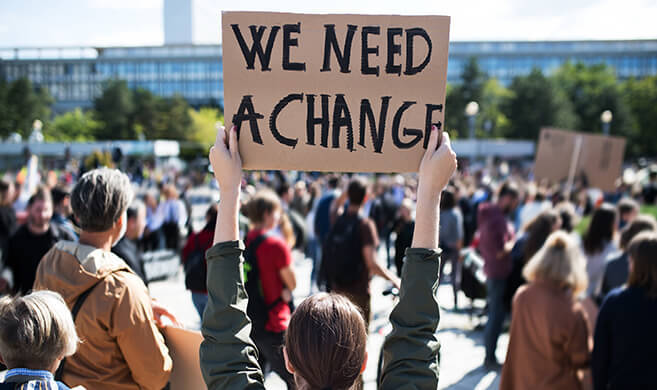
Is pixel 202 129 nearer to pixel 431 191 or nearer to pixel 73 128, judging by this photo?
pixel 73 128

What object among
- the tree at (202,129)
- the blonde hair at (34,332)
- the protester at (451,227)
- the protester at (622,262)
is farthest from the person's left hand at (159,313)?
the tree at (202,129)

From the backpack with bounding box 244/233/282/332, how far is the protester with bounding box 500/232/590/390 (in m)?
1.59

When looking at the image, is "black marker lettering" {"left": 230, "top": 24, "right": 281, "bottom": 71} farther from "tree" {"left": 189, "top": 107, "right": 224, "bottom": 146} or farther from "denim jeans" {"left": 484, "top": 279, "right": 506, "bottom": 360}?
"tree" {"left": 189, "top": 107, "right": 224, "bottom": 146}

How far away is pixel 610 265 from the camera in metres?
4.11

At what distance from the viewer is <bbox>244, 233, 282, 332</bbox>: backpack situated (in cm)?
373

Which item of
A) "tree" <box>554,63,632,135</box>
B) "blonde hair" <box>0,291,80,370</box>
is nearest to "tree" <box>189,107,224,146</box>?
"tree" <box>554,63,632,135</box>

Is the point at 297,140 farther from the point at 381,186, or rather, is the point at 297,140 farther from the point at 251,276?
the point at 381,186

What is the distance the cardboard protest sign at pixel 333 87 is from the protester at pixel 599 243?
391 centimetres

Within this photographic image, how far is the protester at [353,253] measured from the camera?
16.0 ft

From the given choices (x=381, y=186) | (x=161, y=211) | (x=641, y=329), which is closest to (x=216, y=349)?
(x=641, y=329)

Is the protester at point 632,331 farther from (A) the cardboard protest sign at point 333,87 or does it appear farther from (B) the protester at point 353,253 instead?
(B) the protester at point 353,253

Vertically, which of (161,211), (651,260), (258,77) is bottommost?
(161,211)

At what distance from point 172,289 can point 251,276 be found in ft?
18.9

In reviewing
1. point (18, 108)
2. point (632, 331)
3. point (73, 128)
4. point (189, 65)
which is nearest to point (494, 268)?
point (632, 331)
